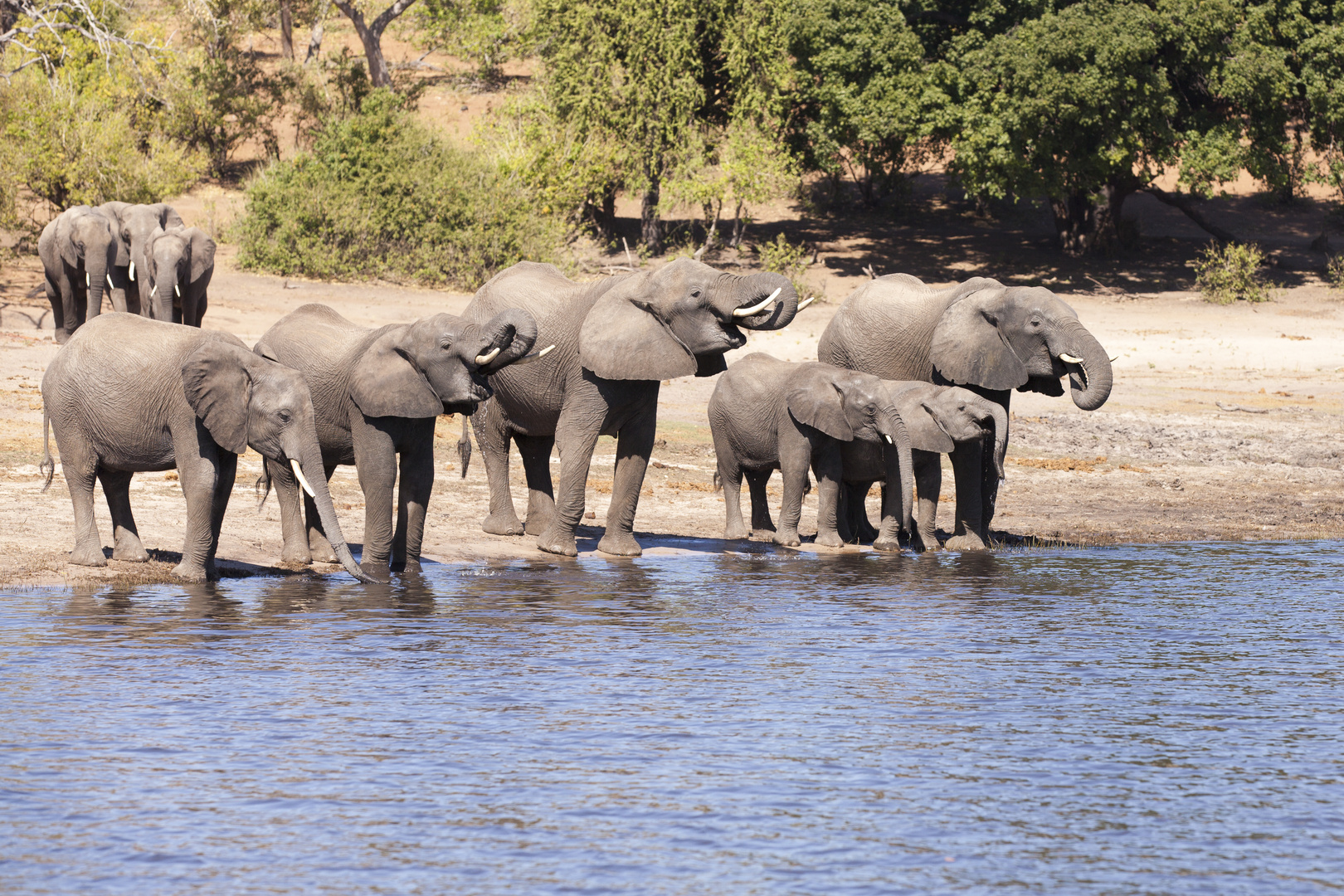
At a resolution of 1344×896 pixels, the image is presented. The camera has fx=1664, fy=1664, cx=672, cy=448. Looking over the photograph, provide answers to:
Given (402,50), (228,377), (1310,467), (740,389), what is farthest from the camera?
(402,50)

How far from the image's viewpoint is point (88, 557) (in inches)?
Result: 460

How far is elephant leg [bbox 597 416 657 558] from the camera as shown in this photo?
13312mm

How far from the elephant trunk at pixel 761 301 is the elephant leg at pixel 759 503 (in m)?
2.66

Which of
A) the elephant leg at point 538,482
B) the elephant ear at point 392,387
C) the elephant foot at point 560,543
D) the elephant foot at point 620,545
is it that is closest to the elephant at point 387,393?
the elephant ear at point 392,387

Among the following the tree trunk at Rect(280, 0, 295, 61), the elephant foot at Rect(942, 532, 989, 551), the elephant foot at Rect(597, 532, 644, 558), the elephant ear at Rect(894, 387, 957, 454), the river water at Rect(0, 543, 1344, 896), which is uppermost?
the tree trunk at Rect(280, 0, 295, 61)

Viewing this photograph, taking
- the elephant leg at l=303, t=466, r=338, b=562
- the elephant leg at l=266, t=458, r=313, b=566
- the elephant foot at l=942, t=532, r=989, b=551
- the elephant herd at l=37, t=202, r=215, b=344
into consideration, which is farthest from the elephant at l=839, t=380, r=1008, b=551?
the elephant herd at l=37, t=202, r=215, b=344

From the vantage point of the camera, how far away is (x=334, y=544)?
11.0 meters

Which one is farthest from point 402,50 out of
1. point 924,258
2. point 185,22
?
point 924,258

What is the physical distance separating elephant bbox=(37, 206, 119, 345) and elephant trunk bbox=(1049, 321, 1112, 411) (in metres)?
14.8

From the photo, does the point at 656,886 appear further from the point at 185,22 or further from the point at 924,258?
the point at 185,22

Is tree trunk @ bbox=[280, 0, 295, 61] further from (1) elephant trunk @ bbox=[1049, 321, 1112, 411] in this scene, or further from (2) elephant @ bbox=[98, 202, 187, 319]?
(1) elephant trunk @ bbox=[1049, 321, 1112, 411]

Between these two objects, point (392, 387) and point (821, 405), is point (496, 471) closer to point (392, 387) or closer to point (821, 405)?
point (821, 405)

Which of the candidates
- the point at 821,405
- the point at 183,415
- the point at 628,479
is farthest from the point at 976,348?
the point at 183,415

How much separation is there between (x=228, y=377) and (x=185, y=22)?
37.8 meters
